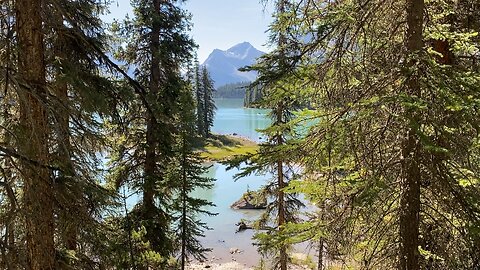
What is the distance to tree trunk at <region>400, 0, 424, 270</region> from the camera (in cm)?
376

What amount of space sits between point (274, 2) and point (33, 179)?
328 centimetres

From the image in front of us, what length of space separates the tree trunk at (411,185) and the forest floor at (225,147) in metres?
45.2

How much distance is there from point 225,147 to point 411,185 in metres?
54.8

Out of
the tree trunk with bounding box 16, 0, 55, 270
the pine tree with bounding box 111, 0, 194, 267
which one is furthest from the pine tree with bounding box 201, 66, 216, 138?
the tree trunk with bounding box 16, 0, 55, 270

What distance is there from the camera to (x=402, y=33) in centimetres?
438

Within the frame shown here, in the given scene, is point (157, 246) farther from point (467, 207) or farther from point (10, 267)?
point (467, 207)

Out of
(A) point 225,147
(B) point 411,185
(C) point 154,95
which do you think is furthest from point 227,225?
(A) point 225,147

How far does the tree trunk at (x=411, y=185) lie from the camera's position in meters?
3.76

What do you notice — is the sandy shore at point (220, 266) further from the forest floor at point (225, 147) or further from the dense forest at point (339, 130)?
the forest floor at point (225, 147)

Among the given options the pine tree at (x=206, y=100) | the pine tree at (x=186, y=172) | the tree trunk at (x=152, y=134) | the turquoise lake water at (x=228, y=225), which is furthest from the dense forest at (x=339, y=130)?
the pine tree at (x=206, y=100)

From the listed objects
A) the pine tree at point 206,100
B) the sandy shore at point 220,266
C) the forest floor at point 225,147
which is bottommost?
the sandy shore at point 220,266

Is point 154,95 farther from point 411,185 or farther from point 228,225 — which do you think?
point 228,225

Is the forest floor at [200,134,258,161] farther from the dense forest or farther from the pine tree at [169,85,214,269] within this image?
the dense forest

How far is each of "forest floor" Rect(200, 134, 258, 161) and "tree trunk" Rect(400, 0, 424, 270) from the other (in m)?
45.2
